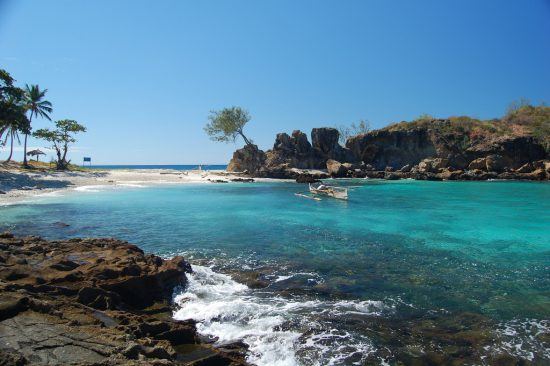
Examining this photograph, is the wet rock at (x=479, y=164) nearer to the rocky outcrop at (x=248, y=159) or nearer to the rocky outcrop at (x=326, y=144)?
the rocky outcrop at (x=326, y=144)

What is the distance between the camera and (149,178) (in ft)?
199

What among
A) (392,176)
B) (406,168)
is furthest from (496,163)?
(392,176)

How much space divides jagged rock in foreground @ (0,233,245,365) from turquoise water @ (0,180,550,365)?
1.06 metres

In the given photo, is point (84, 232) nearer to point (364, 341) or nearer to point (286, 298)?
point (286, 298)

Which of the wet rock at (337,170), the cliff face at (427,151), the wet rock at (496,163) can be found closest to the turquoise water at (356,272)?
the wet rock at (337,170)

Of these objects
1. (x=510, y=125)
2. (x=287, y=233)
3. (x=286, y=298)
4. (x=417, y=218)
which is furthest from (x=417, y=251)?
(x=510, y=125)

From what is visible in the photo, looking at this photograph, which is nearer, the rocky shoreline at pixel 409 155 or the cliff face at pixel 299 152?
the rocky shoreline at pixel 409 155

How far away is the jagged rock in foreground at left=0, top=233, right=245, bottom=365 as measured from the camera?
4.69 m

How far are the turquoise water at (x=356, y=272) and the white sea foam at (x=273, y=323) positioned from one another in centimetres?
4

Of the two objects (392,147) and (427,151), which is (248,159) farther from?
(427,151)

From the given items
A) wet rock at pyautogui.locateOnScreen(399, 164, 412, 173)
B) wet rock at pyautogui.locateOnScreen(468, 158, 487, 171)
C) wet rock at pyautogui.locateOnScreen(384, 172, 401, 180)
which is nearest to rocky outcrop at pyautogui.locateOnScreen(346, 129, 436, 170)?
wet rock at pyautogui.locateOnScreen(399, 164, 412, 173)

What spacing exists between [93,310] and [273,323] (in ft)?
12.3

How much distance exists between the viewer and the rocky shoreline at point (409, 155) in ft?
215

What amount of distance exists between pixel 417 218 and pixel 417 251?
9.53 m
